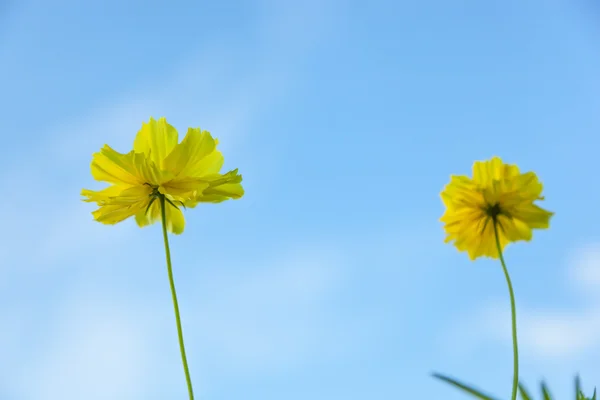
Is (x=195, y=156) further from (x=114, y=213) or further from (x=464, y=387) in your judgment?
(x=464, y=387)

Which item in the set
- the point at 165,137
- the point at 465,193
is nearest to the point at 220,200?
the point at 165,137

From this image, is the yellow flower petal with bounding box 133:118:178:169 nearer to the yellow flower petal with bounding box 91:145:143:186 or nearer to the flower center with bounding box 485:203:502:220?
the yellow flower petal with bounding box 91:145:143:186

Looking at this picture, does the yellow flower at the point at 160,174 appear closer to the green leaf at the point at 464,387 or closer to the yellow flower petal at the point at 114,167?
the yellow flower petal at the point at 114,167

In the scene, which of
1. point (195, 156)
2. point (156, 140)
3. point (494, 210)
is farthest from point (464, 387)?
point (156, 140)

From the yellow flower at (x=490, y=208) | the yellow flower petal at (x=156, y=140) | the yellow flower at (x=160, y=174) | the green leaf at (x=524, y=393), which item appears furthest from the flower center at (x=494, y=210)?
the yellow flower petal at (x=156, y=140)

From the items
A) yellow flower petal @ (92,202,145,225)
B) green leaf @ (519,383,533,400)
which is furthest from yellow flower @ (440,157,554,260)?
yellow flower petal @ (92,202,145,225)

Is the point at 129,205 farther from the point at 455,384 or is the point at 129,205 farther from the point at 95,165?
the point at 455,384
